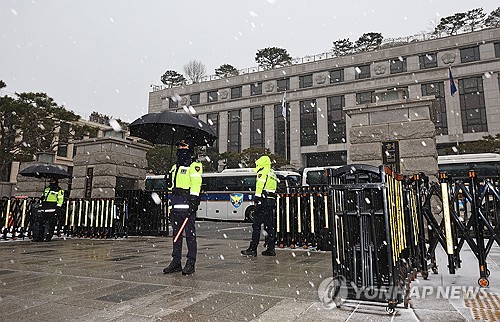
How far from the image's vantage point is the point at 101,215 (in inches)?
470

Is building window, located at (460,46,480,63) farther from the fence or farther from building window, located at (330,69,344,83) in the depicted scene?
the fence

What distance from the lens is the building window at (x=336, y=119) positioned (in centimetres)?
4209

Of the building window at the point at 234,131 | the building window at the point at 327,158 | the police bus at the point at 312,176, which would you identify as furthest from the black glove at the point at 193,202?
the building window at the point at 234,131

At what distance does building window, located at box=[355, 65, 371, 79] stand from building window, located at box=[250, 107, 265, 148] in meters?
13.2

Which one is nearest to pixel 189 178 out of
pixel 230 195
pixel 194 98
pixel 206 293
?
pixel 206 293

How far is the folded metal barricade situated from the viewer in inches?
144

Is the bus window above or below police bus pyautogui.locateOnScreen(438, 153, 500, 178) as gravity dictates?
below

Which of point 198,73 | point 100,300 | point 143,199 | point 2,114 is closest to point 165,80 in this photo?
point 198,73

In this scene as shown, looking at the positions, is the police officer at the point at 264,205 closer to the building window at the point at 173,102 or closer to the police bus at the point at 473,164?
the police bus at the point at 473,164

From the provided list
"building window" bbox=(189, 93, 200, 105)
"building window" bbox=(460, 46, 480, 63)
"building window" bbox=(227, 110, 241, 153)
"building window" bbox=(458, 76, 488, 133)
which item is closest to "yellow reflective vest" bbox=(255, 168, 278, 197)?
"building window" bbox=(458, 76, 488, 133)

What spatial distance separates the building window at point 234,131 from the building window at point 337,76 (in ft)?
44.7

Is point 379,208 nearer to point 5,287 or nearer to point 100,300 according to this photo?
point 100,300

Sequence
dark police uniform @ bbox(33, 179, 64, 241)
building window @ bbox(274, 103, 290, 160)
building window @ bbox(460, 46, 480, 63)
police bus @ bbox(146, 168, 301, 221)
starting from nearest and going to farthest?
dark police uniform @ bbox(33, 179, 64, 241)
police bus @ bbox(146, 168, 301, 221)
building window @ bbox(460, 46, 480, 63)
building window @ bbox(274, 103, 290, 160)

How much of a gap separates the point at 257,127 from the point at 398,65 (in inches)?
750
